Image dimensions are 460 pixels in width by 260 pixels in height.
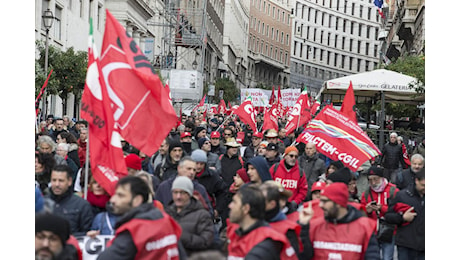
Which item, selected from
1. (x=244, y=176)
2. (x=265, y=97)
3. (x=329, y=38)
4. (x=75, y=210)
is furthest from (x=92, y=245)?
(x=329, y=38)

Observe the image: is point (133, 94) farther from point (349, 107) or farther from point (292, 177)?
point (349, 107)

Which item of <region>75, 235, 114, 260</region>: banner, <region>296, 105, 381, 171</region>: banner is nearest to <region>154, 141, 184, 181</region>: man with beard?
<region>296, 105, 381, 171</region>: banner

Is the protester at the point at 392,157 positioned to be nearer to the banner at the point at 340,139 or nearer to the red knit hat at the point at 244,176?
the banner at the point at 340,139

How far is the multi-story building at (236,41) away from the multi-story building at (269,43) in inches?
117

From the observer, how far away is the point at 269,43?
4286 inches

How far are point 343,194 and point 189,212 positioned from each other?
4.25 ft

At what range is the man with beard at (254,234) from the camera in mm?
5242

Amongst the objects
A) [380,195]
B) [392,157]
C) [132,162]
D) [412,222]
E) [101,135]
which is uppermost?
[101,135]

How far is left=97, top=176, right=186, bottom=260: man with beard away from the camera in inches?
196

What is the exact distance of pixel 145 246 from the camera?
16.5 feet

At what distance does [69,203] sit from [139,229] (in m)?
1.73

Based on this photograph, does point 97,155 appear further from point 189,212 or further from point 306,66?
point 306,66

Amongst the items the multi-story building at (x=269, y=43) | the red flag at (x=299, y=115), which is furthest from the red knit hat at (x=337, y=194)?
the multi-story building at (x=269, y=43)

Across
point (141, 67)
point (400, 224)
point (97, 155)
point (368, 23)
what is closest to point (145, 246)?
point (97, 155)
